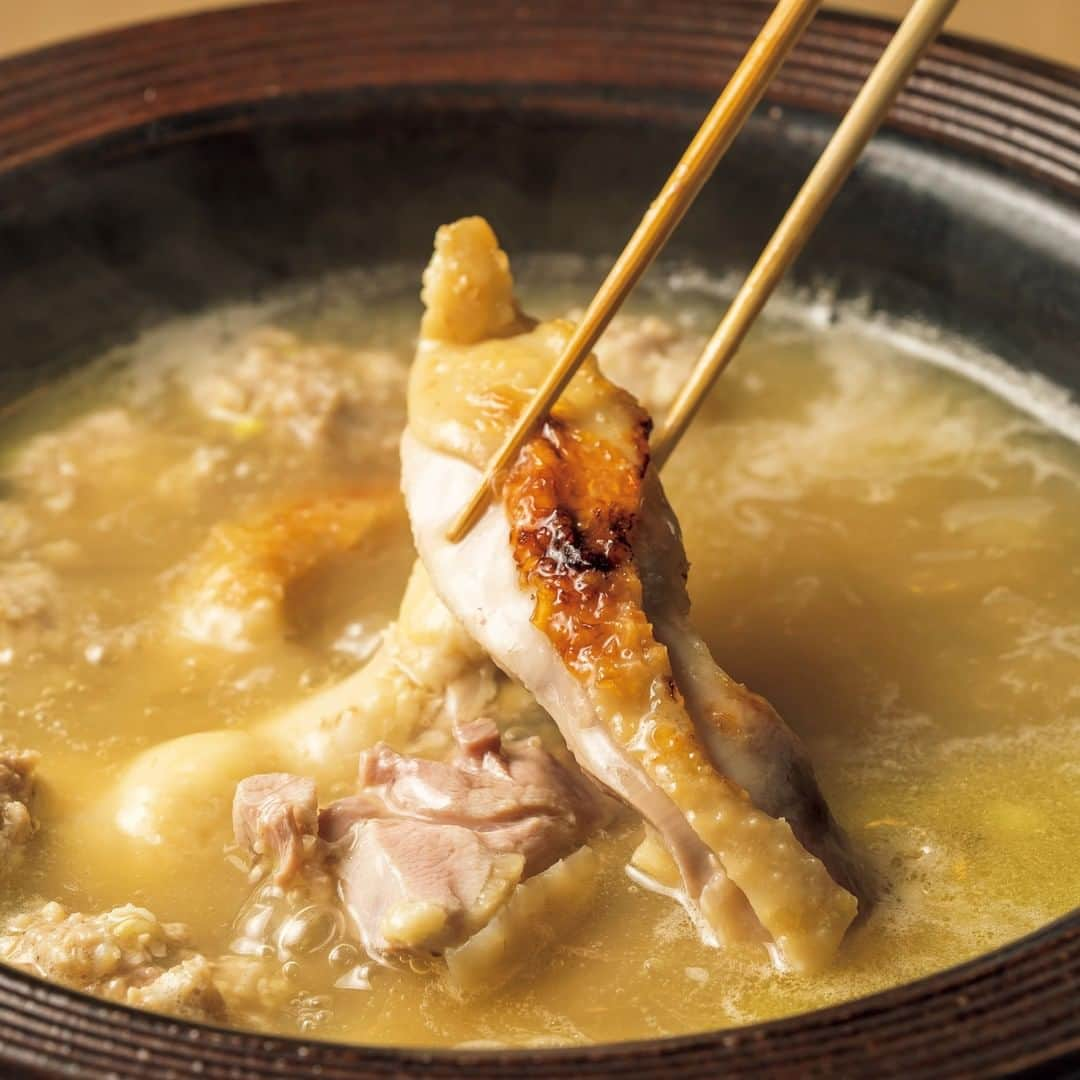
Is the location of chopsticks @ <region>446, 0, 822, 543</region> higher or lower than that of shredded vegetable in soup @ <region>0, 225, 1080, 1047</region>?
higher

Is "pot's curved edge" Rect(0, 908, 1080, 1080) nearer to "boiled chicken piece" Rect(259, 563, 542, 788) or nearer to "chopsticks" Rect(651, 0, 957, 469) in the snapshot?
"boiled chicken piece" Rect(259, 563, 542, 788)

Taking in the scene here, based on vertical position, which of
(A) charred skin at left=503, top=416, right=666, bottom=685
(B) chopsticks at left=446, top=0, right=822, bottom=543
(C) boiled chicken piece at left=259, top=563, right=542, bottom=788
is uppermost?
(B) chopsticks at left=446, top=0, right=822, bottom=543

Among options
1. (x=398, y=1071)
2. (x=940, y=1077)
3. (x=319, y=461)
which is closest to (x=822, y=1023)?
(x=940, y=1077)

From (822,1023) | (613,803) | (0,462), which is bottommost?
(0,462)

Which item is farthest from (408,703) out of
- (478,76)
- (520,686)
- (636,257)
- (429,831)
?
(478,76)

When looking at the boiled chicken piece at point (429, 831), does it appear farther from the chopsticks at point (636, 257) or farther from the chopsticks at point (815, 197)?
the chopsticks at point (815, 197)

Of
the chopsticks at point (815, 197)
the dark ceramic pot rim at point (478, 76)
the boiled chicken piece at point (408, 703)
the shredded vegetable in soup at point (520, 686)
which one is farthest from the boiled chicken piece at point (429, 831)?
the dark ceramic pot rim at point (478, 76)

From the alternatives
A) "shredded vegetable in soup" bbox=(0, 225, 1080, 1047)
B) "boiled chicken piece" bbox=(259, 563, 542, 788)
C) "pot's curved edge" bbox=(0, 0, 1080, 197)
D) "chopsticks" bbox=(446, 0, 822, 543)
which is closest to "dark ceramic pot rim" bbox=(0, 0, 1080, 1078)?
"pot's curved edge" bbox=(0, 0, 1080, 197)

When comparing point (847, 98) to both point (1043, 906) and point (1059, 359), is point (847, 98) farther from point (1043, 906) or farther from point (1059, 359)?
point (1043, 906)
